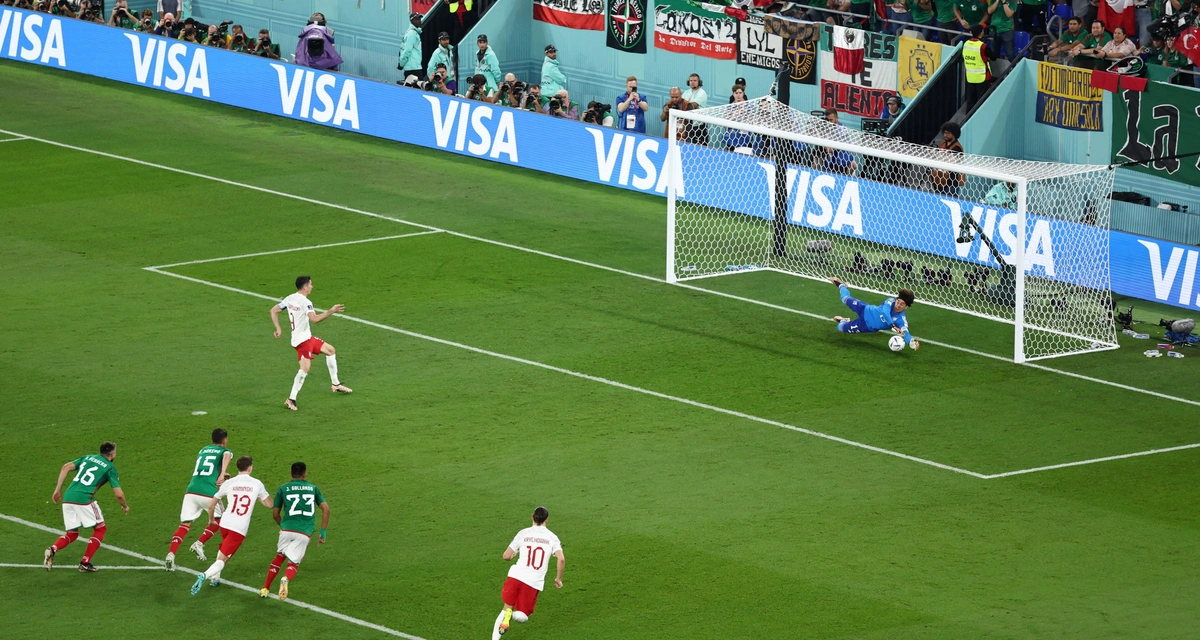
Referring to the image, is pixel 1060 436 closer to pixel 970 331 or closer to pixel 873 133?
pixel 970 331

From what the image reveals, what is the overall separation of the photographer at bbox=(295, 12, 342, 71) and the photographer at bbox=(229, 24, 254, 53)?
6.50ft

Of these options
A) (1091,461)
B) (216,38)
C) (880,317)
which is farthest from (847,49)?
(216,38)

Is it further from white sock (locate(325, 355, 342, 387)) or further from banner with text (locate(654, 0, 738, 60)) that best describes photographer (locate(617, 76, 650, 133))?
white sock (locate(325, 355, 342, 387))

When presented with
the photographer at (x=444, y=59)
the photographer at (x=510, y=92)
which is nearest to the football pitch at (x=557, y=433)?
the photographer at (x=510, y=92)

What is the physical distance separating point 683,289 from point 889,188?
4.08m

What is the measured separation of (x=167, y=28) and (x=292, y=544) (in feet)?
95.6

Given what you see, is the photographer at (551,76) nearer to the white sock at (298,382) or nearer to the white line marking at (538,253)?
the white line marking at (538,253)

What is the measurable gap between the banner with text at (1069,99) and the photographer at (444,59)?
1303 cm

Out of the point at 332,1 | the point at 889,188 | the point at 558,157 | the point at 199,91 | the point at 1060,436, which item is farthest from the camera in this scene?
the point at 332,1

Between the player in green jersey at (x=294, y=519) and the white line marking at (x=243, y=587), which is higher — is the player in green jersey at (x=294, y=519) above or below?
above

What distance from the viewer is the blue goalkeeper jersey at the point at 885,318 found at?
26.7 m

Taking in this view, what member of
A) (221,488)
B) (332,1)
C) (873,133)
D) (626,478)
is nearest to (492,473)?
(626,478)

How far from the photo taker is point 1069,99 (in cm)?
3262

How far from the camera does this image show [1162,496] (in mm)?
21344
